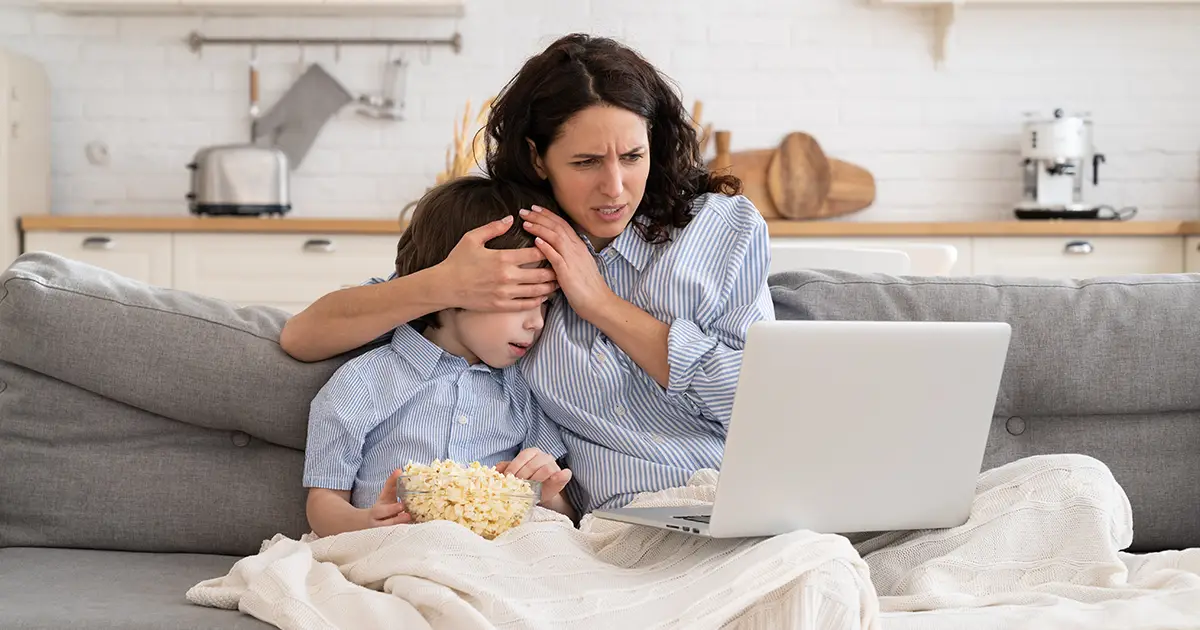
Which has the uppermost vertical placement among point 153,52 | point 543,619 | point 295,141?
point 153,52

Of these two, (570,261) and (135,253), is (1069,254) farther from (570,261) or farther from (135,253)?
(135,253)

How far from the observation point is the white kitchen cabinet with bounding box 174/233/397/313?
4.04 meters

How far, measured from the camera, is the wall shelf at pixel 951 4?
452 cm

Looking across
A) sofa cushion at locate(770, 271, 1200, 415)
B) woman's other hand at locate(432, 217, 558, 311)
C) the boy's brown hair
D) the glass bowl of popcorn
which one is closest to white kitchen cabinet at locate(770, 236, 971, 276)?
sofa cushion at locate(770, 271, 1200, 415)

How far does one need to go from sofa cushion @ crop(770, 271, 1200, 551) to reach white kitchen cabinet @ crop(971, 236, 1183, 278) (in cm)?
217

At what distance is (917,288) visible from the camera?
6.45 ft

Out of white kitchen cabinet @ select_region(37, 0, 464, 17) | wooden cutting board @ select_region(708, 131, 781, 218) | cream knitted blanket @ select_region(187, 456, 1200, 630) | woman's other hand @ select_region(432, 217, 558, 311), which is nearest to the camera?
cream knitted blanket @ select_region(187, 456, 1200, 630)

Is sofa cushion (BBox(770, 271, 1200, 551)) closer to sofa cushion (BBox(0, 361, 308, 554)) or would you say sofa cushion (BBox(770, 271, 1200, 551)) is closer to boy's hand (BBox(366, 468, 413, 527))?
boy's hand (BBox(366, 468, 413, 527))

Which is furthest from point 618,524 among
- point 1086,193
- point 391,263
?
point 1086,193

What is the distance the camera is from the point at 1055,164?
14.3ft

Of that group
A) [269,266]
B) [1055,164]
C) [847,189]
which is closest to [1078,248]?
[1055,164]

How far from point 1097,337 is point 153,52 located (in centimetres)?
378

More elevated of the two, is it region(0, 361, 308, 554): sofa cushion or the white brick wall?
the white brick wall

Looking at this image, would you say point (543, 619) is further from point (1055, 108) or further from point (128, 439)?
point (1055, 108)
